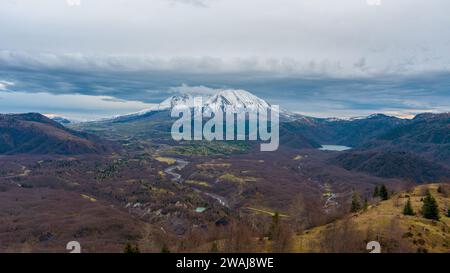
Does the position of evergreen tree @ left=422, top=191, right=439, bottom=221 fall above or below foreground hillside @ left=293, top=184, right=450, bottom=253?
above

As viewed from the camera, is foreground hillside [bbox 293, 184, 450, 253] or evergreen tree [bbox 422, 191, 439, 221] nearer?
foreground hillside [bbox 293, 184, 450, 253]

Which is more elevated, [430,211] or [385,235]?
[430,211]

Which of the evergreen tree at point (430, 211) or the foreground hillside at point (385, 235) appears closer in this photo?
the foreground hillside at point (385, 235)

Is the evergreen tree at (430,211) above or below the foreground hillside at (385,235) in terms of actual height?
above

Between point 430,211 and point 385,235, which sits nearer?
point 385,235
